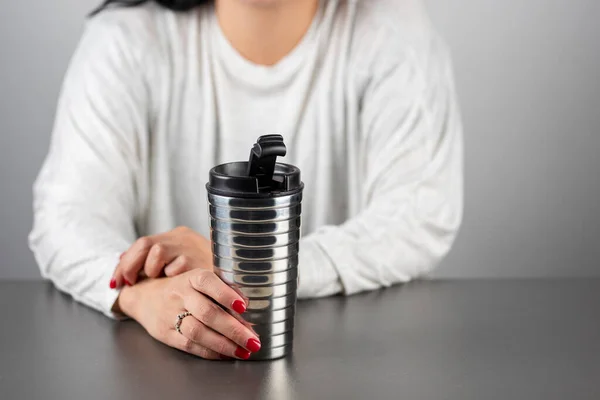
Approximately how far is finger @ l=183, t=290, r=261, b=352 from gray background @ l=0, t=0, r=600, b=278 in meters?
1.57

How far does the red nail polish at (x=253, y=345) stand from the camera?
986 mm

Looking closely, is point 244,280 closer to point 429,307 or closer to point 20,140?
point 429,307

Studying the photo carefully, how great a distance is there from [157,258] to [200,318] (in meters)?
0.17

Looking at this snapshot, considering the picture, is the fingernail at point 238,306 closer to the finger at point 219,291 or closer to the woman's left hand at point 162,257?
the finger at point 219,291

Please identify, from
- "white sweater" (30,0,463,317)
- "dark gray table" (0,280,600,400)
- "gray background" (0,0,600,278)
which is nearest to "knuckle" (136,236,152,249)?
"dark gray table" (0,280,600,400)

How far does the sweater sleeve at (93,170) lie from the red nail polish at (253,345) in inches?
12.5

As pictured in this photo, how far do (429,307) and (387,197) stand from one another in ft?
1.03

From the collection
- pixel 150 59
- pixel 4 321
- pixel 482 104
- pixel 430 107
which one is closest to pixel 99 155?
pixel 150 59

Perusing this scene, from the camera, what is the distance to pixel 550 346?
109cm

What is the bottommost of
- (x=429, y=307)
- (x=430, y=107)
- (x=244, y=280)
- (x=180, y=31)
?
(x=429, y=307)

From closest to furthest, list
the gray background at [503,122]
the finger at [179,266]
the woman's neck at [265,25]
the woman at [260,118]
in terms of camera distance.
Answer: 1. the finger at [179,266]
2. the woman at [260,118]
3. the woman's neck at [265,25]
4. the gray background at [503,122]

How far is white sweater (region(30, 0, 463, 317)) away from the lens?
1.54 m

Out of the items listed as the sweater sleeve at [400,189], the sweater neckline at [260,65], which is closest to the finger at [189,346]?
the sweater sleeve at [400,189]

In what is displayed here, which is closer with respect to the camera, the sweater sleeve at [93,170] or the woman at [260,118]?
the sweater sleeve at [93,170]
